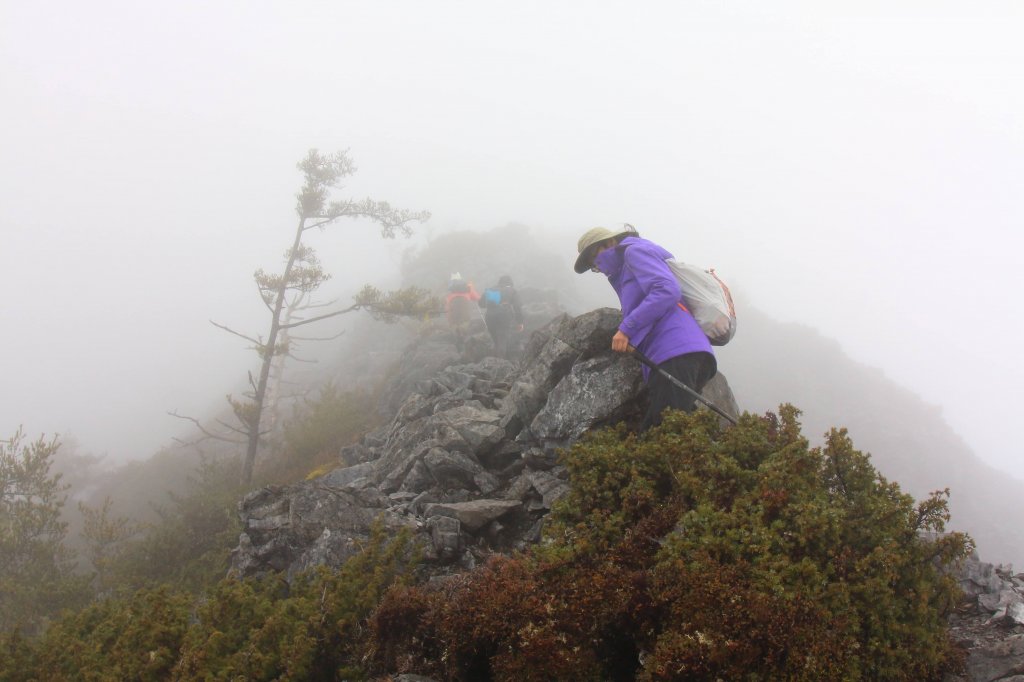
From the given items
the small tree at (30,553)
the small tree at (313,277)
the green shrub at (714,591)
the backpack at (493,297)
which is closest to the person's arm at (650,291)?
the green shrub at (714,591)

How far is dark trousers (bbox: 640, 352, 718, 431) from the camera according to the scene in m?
5.57

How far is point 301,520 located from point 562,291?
30126mm

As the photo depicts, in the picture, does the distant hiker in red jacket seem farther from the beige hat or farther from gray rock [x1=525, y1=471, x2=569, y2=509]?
the beige hat

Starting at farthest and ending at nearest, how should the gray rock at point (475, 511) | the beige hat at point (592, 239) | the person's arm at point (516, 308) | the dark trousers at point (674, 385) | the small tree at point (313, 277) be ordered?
the person's arm at point (516, 308), the small tree at point (313, 277), the beige hat at point (592, 239), the gray rock at point (475, 511), the dark trousers at point (674, 385)

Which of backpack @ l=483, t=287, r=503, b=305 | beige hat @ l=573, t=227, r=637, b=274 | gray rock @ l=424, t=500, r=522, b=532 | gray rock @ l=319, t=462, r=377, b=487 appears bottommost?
gray rock @ l=424, t=500, r=522, b=532

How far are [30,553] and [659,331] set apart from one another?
557 inches

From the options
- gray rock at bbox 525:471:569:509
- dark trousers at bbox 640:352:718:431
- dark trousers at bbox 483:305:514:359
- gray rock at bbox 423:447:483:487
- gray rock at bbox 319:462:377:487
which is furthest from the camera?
dark trousers at bbox 483:305:514:359

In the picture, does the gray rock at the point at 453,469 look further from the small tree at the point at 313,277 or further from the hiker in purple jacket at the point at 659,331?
the small tree at the point at 313,277

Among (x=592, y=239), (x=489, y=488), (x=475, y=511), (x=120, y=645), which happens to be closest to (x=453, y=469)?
(x=489, y=488)

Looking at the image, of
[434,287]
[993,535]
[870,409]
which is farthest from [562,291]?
[993,535]

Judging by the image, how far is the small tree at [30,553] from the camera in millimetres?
9547

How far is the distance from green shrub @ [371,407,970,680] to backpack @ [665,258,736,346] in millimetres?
2150

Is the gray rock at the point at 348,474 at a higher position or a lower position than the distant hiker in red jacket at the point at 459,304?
lower

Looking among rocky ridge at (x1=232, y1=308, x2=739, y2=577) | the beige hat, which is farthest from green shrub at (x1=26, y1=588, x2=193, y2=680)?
the beige hat
